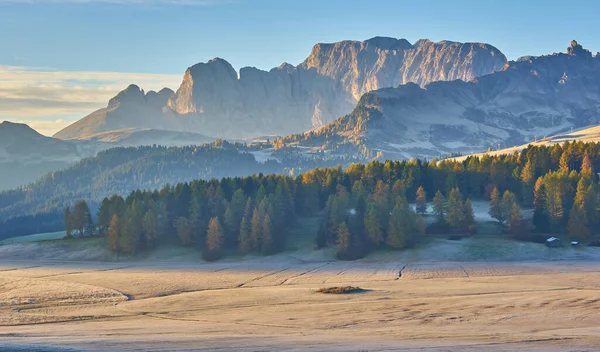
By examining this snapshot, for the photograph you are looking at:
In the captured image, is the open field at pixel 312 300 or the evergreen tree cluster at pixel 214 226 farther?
the evergreen tree cluster at pixel 214 226

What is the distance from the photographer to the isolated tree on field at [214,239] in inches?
6988

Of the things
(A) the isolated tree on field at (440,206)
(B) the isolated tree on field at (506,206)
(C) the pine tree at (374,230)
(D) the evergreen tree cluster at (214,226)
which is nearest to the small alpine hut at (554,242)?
(B) the isolated tree on field at (506,206)

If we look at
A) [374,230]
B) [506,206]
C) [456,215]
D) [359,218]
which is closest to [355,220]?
[359,218]

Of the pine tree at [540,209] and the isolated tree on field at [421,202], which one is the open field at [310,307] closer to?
the pine tree at [540,209]

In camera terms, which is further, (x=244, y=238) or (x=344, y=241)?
(x=244, y=238)

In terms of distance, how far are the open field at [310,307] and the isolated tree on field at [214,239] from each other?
1676 cm

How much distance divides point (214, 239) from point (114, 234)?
25.6 m

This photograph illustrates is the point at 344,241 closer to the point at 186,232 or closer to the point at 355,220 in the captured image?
the point at 355,220

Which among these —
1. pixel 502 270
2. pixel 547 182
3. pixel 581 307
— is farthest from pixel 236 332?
pixel 547 182

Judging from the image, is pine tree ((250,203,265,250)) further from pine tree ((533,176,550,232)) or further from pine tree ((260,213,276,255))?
pine tree ((533,176,550,232))

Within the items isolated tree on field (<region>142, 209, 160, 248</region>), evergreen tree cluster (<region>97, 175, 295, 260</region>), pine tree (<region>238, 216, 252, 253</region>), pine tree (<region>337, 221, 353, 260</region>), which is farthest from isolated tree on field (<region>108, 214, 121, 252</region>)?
pine tree (<region>337, 221, 353, 260</region>)

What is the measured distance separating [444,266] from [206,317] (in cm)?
6304

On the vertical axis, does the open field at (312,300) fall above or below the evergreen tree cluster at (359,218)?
below

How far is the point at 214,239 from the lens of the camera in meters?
179
